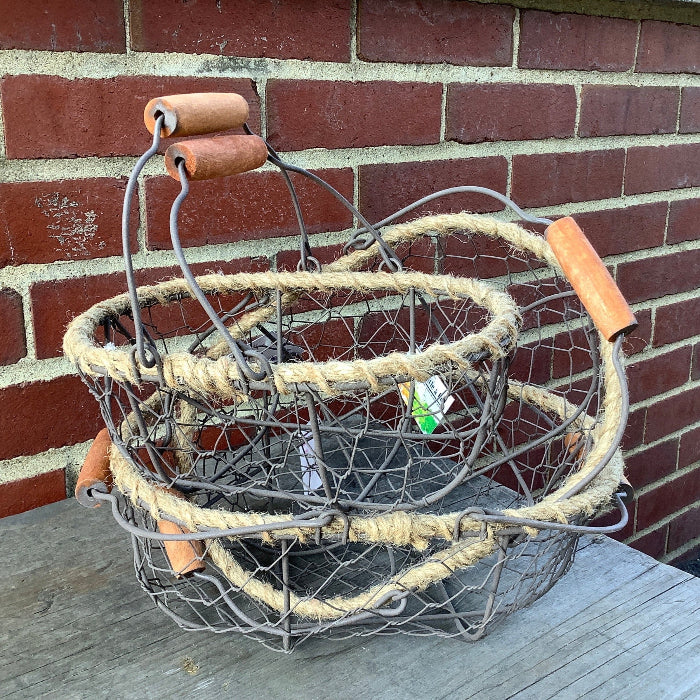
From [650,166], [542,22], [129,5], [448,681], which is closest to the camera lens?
[448,681]

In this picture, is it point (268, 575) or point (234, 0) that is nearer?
point (268, 575)

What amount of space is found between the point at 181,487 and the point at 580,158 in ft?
2.90

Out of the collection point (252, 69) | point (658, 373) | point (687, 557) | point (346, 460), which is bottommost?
point (687, 557)

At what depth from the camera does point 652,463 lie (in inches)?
61.7

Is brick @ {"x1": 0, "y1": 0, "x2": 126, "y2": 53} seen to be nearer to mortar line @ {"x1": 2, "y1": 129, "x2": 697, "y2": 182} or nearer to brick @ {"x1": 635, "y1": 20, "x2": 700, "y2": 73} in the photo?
mortar line @ {"x1": 2, "y1": 129, "x2": 697, "y2": 182}

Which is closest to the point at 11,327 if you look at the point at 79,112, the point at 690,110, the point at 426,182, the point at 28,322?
the point at 28,322

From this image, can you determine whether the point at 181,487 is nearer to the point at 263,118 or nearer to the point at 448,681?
the point at 448,681

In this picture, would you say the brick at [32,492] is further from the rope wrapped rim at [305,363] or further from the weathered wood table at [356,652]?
the rope wrapped rim at [305,363]

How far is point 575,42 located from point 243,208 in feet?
2.03

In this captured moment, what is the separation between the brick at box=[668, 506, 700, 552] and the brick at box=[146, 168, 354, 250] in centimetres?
110

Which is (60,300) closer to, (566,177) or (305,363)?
(305,363)

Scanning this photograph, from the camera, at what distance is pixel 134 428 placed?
73 cm

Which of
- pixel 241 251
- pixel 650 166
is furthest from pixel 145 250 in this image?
pixel 650 166

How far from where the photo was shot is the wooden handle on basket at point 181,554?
0.62 meters
